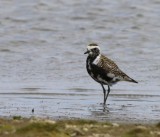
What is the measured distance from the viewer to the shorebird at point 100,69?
12.7 meters

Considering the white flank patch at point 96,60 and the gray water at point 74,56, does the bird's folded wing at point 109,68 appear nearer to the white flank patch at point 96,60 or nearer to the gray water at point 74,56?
the white flank patch at point 96,60

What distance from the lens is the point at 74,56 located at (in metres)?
16.6

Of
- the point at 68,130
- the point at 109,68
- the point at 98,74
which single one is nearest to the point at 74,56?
the point at 109,68

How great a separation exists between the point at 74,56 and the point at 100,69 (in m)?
3.94

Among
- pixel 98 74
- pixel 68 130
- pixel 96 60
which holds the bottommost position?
pixel 98 74

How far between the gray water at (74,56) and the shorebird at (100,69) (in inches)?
11.7

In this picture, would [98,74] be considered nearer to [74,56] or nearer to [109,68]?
[109,68]

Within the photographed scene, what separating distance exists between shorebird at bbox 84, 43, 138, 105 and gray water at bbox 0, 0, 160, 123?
30 cm

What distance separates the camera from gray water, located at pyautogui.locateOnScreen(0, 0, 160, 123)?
11.3 m

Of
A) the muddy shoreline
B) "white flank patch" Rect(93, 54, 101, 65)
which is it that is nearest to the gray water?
"white flank patch" Rect(93, 54, 101, 65)

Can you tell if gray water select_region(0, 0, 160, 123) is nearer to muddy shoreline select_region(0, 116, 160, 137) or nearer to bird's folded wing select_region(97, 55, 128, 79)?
bird's folded wing select_region(97, 55, 128, 79)

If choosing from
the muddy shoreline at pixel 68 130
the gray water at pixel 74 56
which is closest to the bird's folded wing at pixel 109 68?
the gray water at pixel 74 56

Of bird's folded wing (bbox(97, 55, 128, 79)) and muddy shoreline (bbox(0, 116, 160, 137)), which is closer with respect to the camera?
muddy shoreline (bbox(0, 116, 160, 137))

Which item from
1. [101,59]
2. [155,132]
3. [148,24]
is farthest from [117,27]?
[155,132]
